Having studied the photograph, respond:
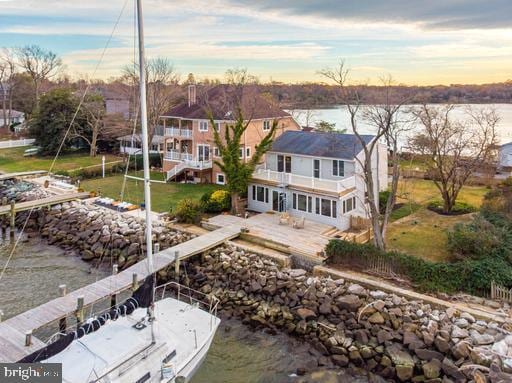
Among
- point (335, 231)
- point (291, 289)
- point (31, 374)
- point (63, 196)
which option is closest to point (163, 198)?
point (63, 196)

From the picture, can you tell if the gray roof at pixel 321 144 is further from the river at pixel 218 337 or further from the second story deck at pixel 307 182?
the river at pixel 218 337

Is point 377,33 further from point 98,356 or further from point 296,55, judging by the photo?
point 98,356

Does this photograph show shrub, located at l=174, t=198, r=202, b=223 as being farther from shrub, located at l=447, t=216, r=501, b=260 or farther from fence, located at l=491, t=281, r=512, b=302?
fence, located at l=491, t=281, r=512, b=302

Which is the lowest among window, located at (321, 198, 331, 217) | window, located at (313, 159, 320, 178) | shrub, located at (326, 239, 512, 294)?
shrub, located at (326, 239, 512, 294)

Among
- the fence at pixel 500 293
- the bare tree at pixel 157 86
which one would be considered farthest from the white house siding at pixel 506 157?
the bare tree at pixel 157 86

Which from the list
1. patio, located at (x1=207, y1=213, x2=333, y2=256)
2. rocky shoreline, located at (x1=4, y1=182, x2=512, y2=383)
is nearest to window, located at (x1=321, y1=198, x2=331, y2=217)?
patio, located at (x1=207, y1=213, x2=333, y2=256)

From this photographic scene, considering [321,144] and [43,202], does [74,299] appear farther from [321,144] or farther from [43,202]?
[321,144]
